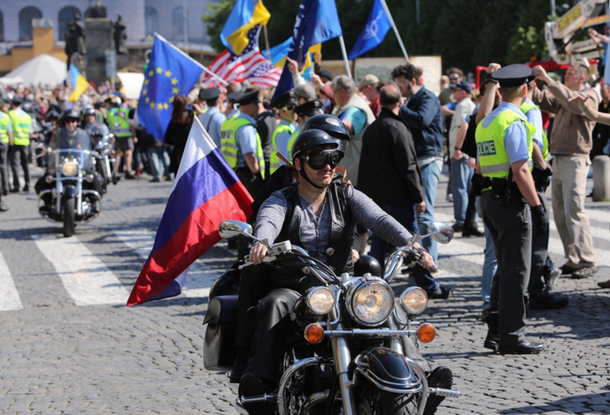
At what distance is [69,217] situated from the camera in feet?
44.1

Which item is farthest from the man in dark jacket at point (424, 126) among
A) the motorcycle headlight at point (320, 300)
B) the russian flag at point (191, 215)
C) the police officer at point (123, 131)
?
the police officer at point (123, 131)

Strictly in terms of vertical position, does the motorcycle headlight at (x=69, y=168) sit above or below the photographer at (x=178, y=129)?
below

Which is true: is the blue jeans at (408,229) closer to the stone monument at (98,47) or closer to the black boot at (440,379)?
the black boot at (440,379)

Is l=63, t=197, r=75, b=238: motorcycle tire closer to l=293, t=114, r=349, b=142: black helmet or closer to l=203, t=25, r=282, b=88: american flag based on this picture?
l=203, t=25, r=282, b=88: american flag

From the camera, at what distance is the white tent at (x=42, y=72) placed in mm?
62919

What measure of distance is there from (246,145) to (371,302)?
6.34 metres

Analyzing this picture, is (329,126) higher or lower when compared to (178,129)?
higher

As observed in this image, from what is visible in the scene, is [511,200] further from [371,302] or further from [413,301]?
[371,302]

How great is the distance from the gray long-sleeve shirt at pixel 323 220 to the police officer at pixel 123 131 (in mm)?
19109

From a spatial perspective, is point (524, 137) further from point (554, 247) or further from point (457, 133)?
point (457, 133)

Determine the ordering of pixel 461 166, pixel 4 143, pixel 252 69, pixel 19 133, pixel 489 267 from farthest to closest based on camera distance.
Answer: pixel 19 133
pixel 4 143
pixel 252 69
pixel 461 166
pixel 489 267

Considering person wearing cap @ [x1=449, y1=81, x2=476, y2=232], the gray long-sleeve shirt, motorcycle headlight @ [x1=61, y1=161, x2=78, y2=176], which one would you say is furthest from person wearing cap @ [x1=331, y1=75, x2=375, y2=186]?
motorcycle headlight @ [x1=61, y1=161, x2=78, y2=176]

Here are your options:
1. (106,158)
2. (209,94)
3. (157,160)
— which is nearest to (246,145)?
(209,94)

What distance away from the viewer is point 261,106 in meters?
11.1
